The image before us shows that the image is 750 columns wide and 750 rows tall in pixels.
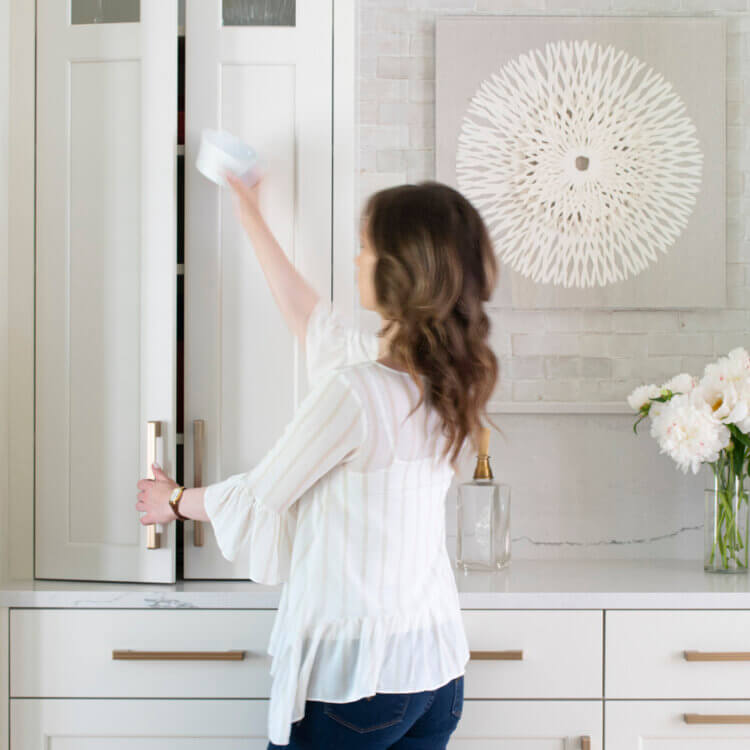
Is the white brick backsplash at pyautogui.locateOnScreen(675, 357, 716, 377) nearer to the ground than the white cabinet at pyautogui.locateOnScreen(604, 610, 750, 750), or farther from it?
farther from it

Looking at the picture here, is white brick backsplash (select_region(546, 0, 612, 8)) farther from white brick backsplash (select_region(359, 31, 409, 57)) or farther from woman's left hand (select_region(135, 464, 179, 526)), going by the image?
woman's left hand (select_region(135, 464, 179, 526))

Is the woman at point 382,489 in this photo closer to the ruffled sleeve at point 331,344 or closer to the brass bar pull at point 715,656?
the ruffled sleeve at point 331,344

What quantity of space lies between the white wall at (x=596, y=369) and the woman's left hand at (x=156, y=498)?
0.79 meters

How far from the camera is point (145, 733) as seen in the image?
5.13 feet

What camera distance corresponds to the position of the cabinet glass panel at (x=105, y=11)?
1620 mm

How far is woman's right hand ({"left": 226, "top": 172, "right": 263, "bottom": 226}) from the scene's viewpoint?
1622mm

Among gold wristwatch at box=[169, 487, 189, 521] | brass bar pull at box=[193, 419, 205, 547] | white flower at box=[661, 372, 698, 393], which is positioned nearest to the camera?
gold wristwatch at box=[169, 487, 189, 521]

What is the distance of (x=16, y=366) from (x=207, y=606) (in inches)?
26.0

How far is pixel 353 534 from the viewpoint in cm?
121

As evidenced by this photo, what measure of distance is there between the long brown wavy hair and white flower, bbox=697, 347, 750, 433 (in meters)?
0.76

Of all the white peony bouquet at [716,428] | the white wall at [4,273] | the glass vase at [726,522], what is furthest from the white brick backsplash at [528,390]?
the white wall at [4,273]

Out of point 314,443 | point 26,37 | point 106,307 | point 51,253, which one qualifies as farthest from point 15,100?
point 314,443

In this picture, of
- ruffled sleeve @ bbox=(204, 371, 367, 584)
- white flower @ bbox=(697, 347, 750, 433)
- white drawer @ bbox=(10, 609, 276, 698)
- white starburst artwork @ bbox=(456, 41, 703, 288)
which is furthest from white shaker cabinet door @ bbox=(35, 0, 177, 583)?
white flower @ bbox=(697, 347, 750, 433)

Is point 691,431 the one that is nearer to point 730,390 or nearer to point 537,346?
point 730,390
